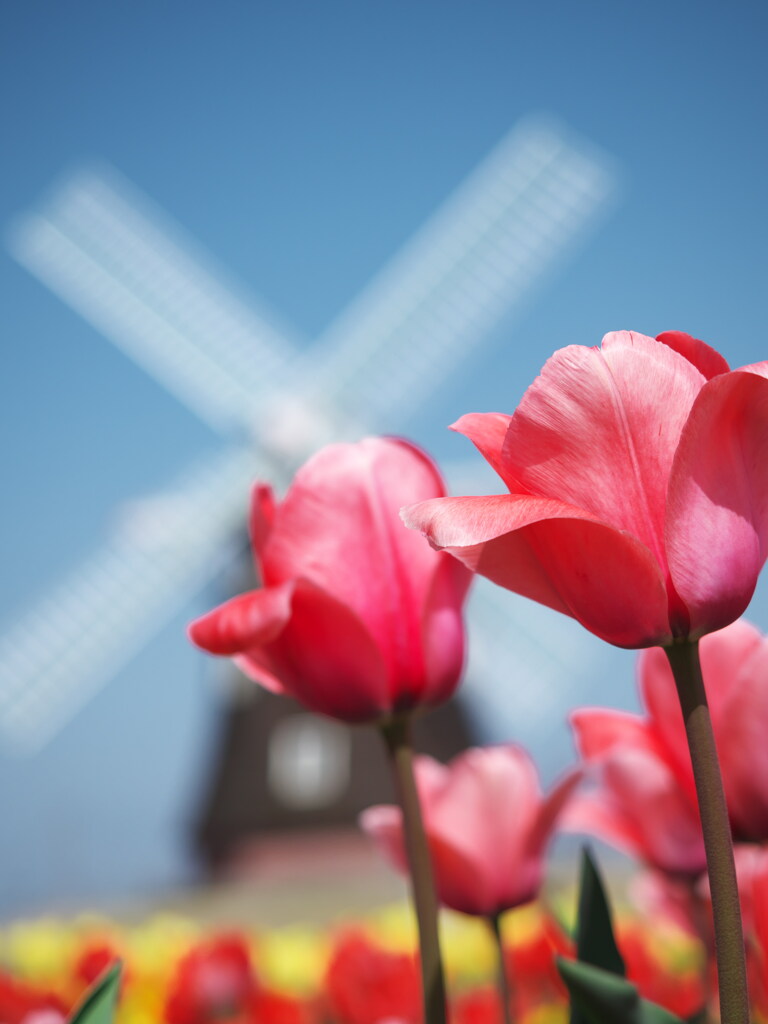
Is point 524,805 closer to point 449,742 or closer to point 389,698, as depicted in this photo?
point 389,698

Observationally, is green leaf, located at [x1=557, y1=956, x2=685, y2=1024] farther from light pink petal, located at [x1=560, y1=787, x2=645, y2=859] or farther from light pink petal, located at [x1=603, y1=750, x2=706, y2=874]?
light pink petal, located at [x1=560, y1=787, x2=645, y2=859]

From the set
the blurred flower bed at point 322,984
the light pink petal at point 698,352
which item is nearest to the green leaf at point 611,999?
the light pink petal at point 698,352

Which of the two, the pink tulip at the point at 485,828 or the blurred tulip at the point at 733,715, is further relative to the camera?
the pink tulip at the point at 485,828

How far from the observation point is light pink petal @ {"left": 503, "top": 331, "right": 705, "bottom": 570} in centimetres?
62

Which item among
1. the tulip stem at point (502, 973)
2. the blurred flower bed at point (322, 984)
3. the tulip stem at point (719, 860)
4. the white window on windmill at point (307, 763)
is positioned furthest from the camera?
the white window on windmill at point (307, 763)

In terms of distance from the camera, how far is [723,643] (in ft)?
2.85

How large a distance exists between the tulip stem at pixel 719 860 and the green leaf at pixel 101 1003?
44 cm

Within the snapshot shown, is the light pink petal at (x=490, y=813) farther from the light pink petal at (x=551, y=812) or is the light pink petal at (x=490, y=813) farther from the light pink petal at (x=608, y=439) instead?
the light pink petal at (x=608, y=439)

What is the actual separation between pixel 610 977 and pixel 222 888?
14586mm

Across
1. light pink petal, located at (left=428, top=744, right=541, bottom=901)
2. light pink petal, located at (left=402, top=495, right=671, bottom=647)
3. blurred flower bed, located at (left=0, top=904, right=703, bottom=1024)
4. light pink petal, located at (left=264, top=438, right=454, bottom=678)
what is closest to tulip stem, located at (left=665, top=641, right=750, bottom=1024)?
light pink petal, located at (left=402, top=495, right=671, bottom=647)

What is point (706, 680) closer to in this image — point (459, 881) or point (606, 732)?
point (606, 732)

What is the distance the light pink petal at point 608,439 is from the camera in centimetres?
62

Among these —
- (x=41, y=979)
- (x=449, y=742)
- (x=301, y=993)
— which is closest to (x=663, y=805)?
(x=301, y=993)

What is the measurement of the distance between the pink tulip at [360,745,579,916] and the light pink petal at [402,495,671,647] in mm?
426
